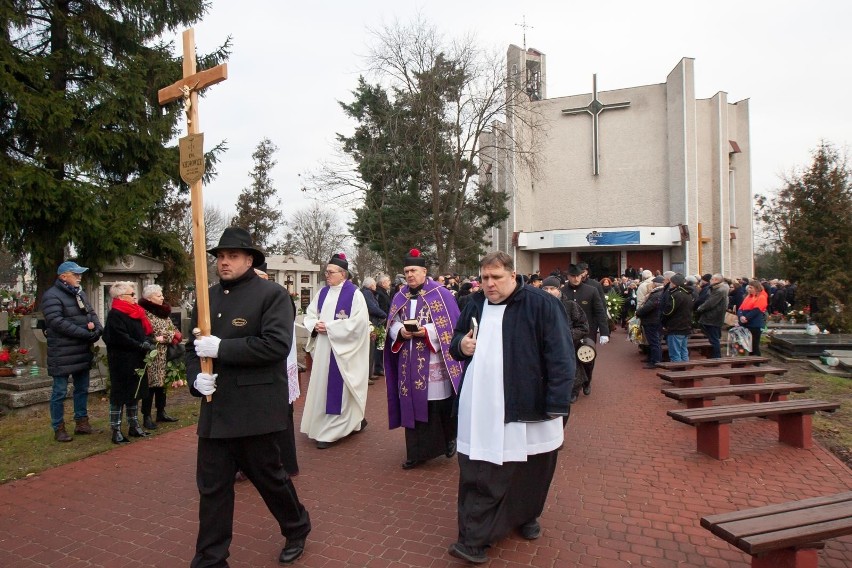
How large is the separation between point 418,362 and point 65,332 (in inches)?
159

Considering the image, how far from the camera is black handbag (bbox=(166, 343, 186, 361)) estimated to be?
6668 mm

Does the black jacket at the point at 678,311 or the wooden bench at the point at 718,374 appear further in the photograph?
the black jacket at the point at 678,311

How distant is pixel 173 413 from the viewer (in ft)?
25.2

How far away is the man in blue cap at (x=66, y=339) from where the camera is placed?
20.1 feet

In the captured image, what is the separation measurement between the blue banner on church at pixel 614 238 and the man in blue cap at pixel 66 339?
28.2 metres

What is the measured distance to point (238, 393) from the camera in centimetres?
323

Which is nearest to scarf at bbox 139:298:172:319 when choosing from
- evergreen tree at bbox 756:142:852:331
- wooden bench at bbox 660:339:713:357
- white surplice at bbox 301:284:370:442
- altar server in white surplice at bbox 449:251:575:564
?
white surplice at bbox 301:284:370:442

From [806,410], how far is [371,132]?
67.3 ft

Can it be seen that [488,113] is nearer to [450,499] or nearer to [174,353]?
[174,353]

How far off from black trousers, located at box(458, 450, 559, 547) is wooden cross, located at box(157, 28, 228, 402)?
1733mm

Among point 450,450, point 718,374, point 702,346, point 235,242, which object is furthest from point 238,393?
point 702,346

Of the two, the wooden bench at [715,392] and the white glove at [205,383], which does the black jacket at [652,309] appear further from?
the white glove at [205,383]

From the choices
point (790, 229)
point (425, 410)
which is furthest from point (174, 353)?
point (790, 229)

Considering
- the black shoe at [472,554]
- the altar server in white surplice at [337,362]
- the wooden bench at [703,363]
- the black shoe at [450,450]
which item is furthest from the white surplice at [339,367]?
the wooden bench at [703,363]
